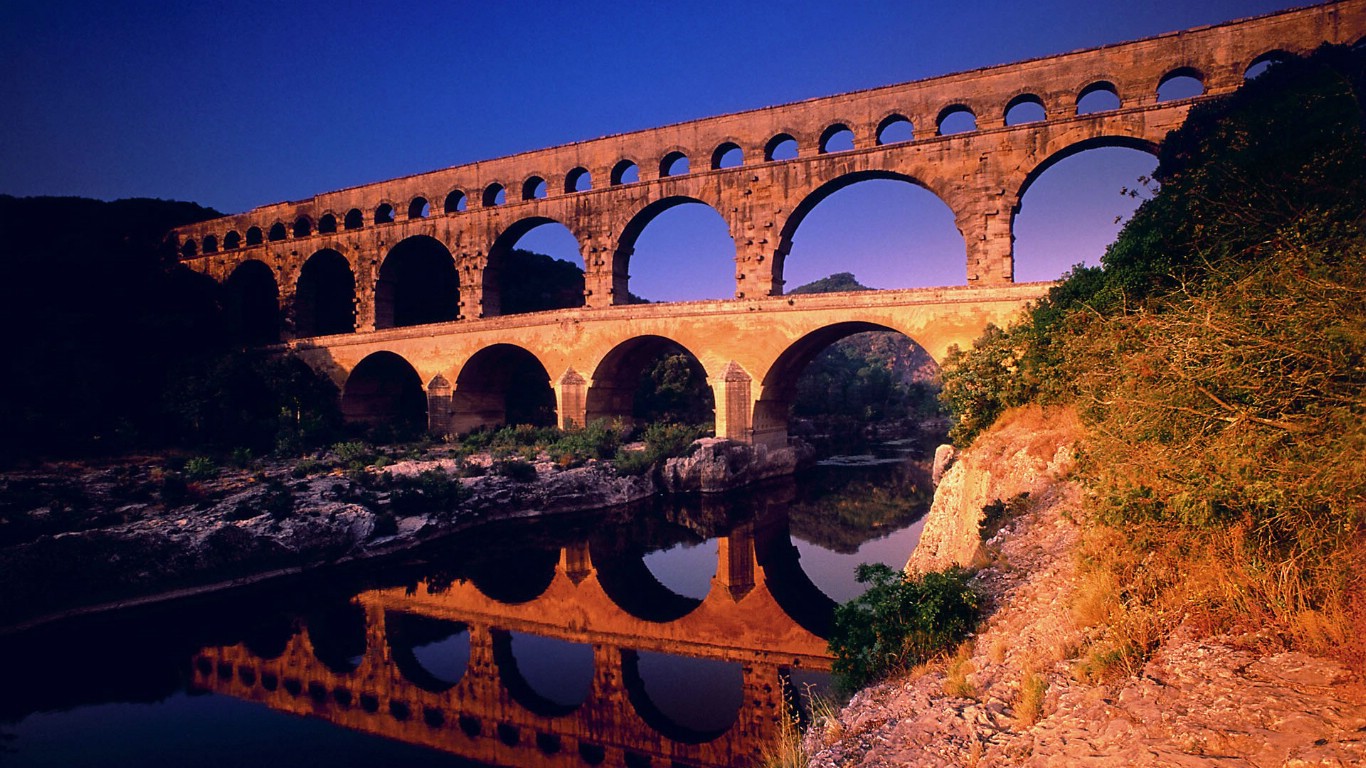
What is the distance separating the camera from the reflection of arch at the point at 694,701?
7133mm

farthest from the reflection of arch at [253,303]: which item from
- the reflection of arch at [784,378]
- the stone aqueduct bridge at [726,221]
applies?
the reflection of arch at [784,378]

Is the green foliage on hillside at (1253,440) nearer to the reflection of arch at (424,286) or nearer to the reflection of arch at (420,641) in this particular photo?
the reflection of arch at (420,641)

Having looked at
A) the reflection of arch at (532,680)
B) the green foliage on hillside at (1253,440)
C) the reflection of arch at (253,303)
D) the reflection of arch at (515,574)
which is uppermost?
the reflection of arch at (253,303)

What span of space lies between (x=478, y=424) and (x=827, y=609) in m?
17.2

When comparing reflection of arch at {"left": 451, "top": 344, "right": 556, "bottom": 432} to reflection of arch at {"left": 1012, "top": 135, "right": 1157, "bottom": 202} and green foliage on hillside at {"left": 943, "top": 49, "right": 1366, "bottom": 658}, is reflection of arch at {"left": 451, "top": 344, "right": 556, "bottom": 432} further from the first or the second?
green foliage on hillside at {"left": 943, "top": 49, "right": 1366, "bottom": 658}

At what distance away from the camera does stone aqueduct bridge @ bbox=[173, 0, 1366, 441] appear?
1625 cm

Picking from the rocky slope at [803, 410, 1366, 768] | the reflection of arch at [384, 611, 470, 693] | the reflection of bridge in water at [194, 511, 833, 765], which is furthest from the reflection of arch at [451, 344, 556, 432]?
the rocky slope at [803, 410, 1366, 768]

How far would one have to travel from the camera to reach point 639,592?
465 inches

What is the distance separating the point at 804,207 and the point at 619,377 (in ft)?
27.1

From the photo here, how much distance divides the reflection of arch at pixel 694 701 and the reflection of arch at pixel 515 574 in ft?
9.91

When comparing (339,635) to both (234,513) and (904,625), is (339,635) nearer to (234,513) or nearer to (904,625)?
(234,513)

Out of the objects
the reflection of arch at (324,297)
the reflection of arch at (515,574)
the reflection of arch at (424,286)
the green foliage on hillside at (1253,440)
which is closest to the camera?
the green foliage on hillside at (1253,440)

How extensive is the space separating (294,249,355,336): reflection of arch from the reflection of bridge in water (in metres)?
21.6

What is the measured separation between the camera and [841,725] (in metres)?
4.71
